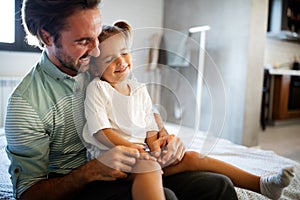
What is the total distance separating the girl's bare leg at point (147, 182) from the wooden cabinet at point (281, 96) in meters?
3.27

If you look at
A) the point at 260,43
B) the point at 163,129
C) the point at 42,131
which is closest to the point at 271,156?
the point at 163,129

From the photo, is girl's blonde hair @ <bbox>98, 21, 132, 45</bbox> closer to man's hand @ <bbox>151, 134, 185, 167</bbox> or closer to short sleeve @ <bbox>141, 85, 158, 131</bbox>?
short sleeve @ <bbox>141, 85, 158, 131</bbox>

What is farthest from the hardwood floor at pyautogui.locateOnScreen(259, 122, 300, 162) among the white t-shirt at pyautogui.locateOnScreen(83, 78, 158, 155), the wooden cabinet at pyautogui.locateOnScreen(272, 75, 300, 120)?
the white t-shirt at pyautogui.locateOnScreen(83, 78, 158, 155)

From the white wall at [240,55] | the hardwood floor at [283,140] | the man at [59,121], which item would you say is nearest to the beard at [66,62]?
the man at [59,121]

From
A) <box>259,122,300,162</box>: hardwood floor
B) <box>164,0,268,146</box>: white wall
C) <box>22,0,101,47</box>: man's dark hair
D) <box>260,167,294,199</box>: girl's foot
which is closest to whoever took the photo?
<box>22,0,101,47</box>: man's dark hair

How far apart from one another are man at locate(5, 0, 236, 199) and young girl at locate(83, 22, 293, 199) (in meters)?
0.02

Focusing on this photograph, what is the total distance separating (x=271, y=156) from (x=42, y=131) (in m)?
0.93

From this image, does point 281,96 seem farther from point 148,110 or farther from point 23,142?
point 23,142

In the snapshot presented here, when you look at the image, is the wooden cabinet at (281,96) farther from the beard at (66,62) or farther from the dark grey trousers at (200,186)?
the beard at (66,62)

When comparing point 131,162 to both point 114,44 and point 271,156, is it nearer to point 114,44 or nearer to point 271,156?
point 114,44

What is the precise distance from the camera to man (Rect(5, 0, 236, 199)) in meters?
0.53

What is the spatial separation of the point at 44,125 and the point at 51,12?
23 centimetres

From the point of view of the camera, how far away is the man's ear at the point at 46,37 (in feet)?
1.78

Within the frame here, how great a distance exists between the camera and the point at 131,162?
1.79 feet
